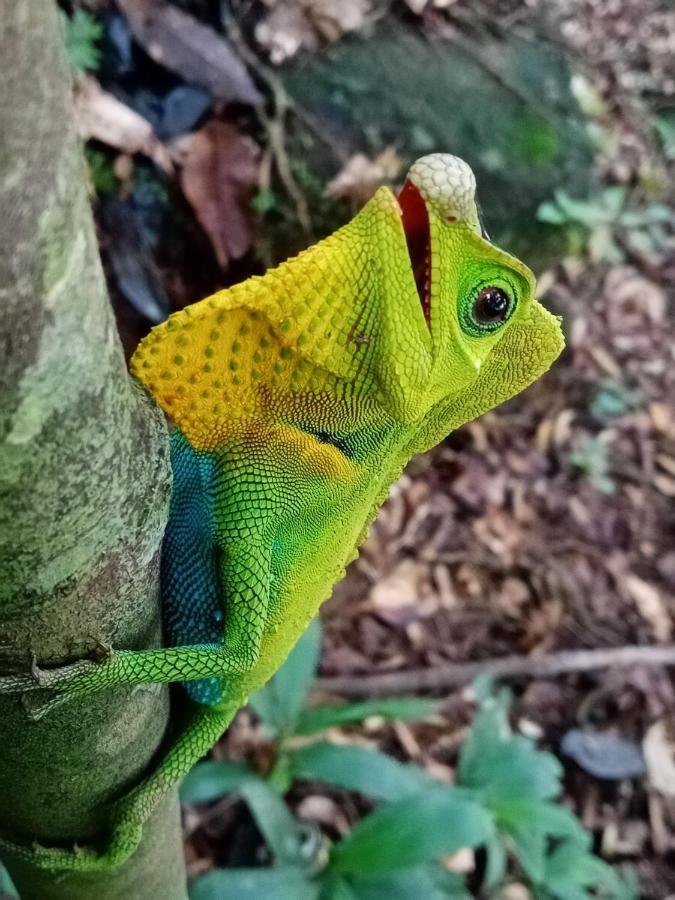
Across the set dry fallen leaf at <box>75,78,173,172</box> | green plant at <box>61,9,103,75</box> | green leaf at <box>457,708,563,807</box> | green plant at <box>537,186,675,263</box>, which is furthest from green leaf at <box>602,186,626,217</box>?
green leaf at <box>457,708,563,807</box>

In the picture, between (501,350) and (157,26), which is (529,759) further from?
(157,26)

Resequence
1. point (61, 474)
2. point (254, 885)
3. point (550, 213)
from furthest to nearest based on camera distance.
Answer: point (550, 213), point (254, 885), point (61, 474)

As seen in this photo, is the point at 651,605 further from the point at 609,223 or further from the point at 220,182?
the point at 220,182

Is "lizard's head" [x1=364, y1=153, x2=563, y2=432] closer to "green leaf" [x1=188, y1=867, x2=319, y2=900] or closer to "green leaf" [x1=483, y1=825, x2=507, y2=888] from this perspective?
"green leaf" [x1=188, y1=867, x2=319, y2=900]

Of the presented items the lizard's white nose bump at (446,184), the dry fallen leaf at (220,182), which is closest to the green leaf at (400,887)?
the lizard's white nose bump at (446,184)

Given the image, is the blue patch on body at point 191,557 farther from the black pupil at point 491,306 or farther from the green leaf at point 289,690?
the green leaf at point 289,690

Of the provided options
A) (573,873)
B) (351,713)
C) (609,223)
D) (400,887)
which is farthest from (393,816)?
(609,223)
